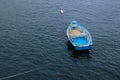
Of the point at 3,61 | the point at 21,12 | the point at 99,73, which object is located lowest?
the point at 99,73

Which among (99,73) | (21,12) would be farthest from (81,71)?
(21,12)

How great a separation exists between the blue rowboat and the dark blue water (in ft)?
6.39

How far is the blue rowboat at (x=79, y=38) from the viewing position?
5981 centimetres

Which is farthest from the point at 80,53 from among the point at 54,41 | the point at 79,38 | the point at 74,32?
the point at 74,32

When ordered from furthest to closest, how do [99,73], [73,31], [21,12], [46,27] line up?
[21,12] → [46,27] → [73,31] → [99,73]

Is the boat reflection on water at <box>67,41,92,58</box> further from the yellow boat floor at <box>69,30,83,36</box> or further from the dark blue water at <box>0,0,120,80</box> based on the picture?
the yellow boat floor at <box>69,30,83,36</box>

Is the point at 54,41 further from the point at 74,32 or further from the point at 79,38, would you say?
the point at 79,38

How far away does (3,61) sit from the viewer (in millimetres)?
56281

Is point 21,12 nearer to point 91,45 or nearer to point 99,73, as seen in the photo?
point 91,45

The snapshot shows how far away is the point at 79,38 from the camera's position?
65000mm

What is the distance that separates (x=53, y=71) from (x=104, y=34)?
23.5 metres

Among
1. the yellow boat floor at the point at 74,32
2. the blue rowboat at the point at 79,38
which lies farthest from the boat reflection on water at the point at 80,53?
the yellow boat floor at the point at 74,32

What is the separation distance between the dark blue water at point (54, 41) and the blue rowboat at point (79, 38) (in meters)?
1.95

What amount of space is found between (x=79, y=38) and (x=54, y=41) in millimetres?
6781
